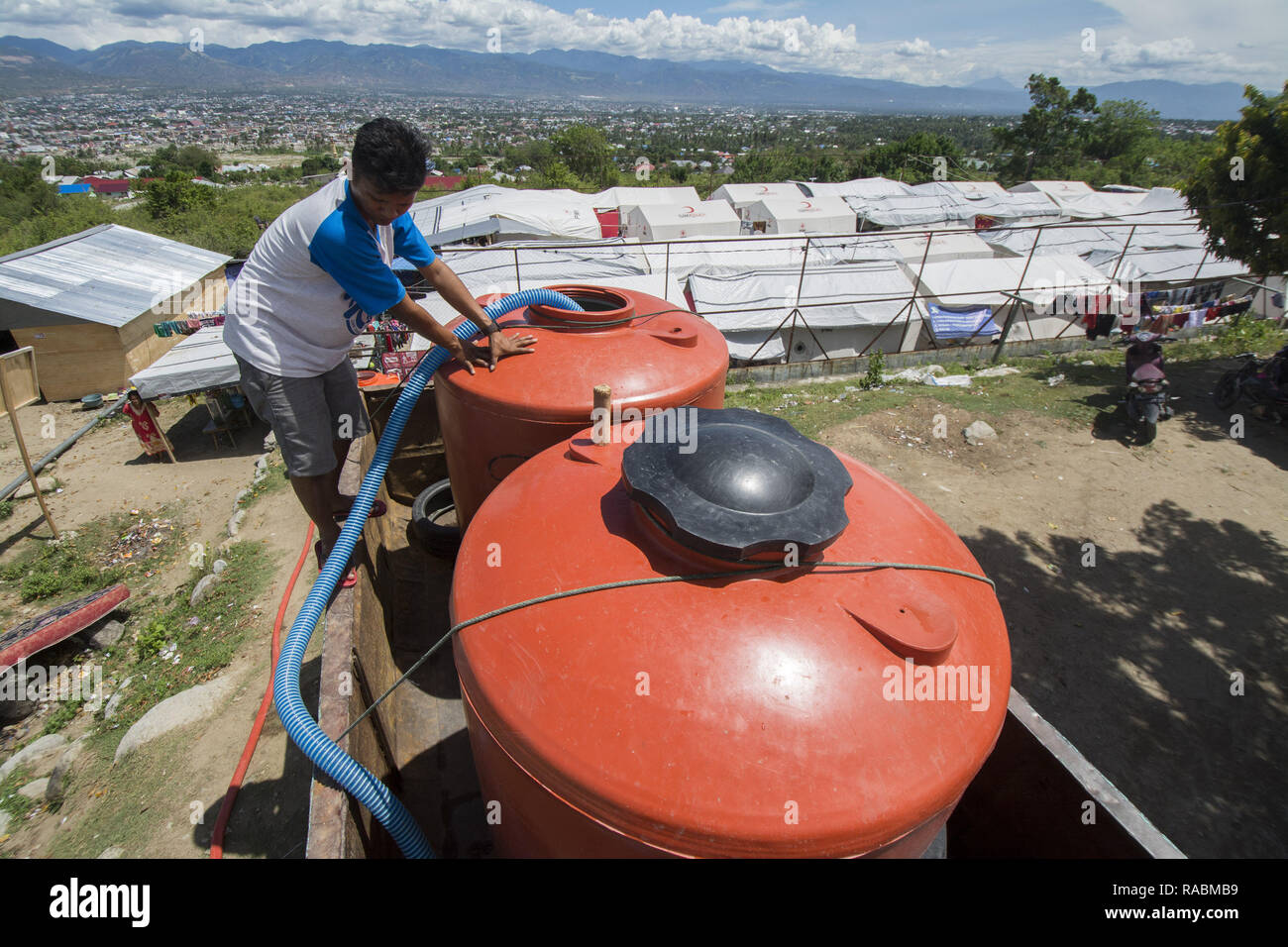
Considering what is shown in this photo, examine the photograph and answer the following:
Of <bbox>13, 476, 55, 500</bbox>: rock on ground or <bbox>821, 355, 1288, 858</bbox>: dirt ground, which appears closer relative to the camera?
<bbox>821, 355, 1288, 858</bbox>: dirt ground

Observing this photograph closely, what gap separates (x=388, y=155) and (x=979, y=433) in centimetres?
943

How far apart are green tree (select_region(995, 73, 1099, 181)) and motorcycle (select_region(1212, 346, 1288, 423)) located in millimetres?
44594

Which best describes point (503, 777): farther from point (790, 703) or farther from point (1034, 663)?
point (1034, 663)

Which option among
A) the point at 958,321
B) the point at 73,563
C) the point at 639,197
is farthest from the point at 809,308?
the point at 639,197

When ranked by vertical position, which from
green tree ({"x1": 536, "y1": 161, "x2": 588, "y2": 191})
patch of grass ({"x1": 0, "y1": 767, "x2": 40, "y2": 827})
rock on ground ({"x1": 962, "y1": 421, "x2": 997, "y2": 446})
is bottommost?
patch of grass ({"x1": 0, "y1": 767, "x2": 40, "y2": 827})

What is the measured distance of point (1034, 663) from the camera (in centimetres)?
564

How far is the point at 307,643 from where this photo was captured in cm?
290

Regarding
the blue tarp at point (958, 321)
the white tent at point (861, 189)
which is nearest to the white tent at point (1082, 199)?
the white tent at point (861, 189)

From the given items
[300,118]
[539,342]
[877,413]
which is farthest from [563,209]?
[300,118]

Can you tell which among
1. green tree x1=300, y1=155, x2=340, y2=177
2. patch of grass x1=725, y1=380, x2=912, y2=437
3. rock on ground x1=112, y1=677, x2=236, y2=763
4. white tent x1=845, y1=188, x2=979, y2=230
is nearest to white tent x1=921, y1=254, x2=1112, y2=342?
patch of grass x1=725, y1=380, x2=912, y2=437

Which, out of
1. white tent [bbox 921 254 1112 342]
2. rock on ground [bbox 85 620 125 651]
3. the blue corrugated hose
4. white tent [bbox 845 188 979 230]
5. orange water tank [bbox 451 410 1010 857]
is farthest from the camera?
white tent [bbox 845 188 979 230]

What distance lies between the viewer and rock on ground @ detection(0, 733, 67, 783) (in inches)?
211

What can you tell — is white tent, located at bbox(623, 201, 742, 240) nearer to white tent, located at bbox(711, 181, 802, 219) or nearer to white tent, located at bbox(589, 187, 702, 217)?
white tent, located at bbox(589, 187, 702, 217)

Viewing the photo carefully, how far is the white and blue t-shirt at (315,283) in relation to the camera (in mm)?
2922
